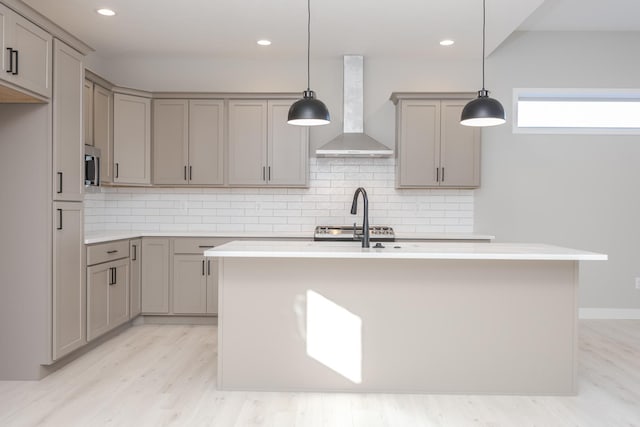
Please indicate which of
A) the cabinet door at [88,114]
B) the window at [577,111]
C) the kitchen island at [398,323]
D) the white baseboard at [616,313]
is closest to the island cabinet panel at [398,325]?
the kitchen island at [398,323]

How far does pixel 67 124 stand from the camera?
3697mm

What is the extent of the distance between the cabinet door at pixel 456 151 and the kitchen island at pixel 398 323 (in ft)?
6.90

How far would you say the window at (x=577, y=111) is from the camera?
5609 millimetres

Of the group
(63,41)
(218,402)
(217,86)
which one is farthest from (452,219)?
(63,41)

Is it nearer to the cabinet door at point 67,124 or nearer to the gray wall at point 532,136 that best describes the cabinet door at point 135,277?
the cabinet door at point 67,124

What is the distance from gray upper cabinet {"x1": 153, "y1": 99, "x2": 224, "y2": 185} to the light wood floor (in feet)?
6.98

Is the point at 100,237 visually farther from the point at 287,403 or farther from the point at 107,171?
the point at 287,403

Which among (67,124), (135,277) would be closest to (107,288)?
(135,277)

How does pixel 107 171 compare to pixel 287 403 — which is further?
pixel 107 171

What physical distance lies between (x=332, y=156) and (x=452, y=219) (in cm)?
154

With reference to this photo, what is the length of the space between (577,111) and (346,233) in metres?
2.96

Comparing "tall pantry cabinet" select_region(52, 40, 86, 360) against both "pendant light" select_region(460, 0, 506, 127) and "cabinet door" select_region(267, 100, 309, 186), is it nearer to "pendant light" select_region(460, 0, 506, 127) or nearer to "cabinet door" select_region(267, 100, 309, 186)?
"cabinet door" select_region(267, 100, 309, 186)

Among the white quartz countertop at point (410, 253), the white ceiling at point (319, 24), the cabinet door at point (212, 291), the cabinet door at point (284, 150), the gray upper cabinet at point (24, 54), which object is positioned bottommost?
the cabinet door at point (212, 291)

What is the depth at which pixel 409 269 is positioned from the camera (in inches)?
129
